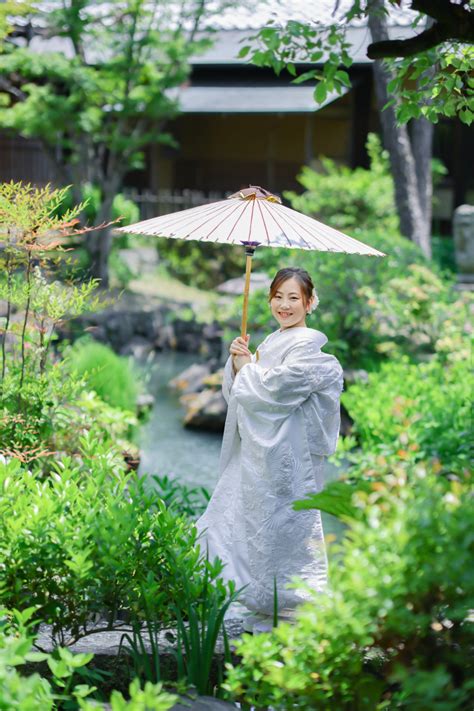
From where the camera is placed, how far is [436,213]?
64.3 feet

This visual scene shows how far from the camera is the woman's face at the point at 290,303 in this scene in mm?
4188

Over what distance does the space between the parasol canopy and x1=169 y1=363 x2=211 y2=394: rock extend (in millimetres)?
7389

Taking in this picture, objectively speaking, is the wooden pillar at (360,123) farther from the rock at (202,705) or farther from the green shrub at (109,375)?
the rock at (202,705)

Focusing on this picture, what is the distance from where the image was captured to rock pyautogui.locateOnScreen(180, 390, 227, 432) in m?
10.3

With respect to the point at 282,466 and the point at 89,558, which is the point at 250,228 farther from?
the point at 89,558

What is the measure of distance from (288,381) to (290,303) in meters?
0.39

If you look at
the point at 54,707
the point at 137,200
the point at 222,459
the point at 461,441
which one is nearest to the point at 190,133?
the point at 137,200

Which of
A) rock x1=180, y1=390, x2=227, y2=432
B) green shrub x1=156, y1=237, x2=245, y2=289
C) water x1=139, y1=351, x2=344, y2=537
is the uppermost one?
green shrub x1=156, y1=237, x2=245, y2=289

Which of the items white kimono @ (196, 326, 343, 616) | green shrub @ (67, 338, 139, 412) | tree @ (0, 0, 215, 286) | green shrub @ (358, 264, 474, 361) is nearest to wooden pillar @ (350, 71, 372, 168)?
tree @ (0, 0, 215, 286)

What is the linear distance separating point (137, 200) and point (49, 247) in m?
15.6

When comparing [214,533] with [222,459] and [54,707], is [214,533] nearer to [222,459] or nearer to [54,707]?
[222,459]

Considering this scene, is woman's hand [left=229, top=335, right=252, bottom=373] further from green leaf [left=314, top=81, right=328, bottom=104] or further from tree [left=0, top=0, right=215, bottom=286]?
tree [left=0, top=0, right=215, bottom=286]

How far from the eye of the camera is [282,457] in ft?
13.4

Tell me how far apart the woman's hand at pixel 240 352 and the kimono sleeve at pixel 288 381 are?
0.32 feet
